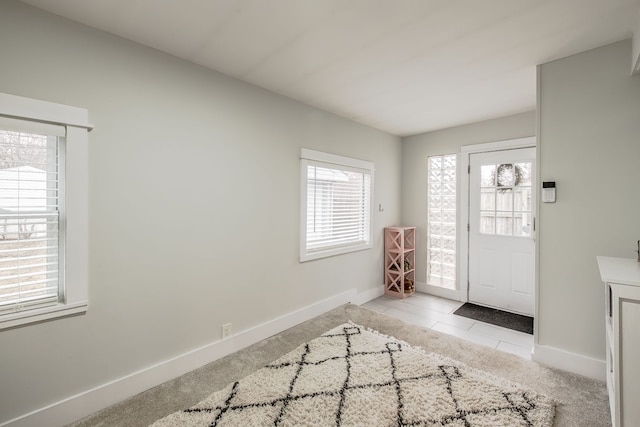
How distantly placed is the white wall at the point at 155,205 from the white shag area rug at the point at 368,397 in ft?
1.99

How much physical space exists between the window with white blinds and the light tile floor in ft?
2.83

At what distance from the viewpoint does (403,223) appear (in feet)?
14.9

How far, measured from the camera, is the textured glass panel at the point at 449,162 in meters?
4.02

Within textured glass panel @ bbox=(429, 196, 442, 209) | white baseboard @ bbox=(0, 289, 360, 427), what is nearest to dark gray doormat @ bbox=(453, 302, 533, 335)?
textured glass panel @ bbox=(429, 196, 442, 209)

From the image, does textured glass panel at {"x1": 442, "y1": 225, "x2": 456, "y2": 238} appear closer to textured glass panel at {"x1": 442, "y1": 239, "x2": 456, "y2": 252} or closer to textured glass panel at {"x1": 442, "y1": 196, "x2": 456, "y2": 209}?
textured glass panel at {"x1": 442, "y1": 239, "x2": 456, "y2": 252}

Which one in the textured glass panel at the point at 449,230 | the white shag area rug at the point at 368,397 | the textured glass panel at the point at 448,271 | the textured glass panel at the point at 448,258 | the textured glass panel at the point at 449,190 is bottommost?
the white shag area rug at the point at 368,397

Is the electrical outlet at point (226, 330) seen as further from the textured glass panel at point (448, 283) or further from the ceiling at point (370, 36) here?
the textured glass panel at point (448, 283)

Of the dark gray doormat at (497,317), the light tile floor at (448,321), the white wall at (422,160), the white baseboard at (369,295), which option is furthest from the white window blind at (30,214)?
the white wall at (422,160)

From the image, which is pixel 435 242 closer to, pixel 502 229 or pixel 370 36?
pixel 502 229

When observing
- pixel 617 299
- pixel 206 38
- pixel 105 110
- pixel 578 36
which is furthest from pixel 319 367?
pixel 578 36

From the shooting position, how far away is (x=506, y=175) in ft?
11.6

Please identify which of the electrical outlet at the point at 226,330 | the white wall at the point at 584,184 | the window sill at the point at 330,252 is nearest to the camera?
the white wall at the point at 584,184

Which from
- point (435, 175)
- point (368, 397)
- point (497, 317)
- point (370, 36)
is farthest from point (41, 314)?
point (435, 175)

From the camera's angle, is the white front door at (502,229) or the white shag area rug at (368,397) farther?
the white front door at (502,229)
